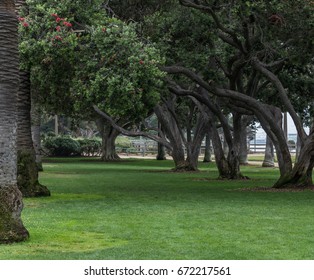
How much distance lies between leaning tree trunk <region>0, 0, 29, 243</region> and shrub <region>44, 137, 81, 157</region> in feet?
177

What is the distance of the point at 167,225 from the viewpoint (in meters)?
15.1

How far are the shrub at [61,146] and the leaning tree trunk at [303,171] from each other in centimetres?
4241

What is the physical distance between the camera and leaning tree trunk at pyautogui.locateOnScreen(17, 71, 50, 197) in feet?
71.3

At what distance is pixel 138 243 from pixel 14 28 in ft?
14.0

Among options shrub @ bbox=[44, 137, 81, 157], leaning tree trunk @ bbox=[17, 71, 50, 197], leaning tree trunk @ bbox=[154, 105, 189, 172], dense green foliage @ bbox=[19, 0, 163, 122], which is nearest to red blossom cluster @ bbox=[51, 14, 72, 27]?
dense green foliage @ bbox=[19, 0, 163, 122]

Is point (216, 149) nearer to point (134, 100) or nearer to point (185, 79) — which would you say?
point (185, 79)

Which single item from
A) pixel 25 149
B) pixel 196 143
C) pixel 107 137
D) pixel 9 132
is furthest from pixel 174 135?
pixel 9 132

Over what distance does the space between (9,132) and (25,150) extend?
915 centimetres

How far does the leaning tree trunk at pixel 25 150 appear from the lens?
71.3 ft

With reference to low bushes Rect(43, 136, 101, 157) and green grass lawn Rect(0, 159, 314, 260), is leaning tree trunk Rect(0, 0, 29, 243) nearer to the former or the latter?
green grass lawn Rect(0, 159, 314, 260)

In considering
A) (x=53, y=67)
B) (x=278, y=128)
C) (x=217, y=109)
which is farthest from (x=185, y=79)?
(x=53, y=67)

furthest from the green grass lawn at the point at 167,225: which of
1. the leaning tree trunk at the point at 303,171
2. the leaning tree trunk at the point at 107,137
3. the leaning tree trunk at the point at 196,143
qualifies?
the leaning tree trunk at the point at 107,137

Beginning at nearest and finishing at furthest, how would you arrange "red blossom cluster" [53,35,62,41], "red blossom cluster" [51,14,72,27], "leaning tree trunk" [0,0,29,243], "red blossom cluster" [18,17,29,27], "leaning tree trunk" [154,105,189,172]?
1. "leaning tree trunk" [0,0,29,243]
2. "red blossom cluster" [53,35,62,41]
3. "red blossom cluster" [51,14,72,27]
4. "red blossom cluster" [18,17,29,27]
5. "leaning tree trunk" [154,105,189,172]

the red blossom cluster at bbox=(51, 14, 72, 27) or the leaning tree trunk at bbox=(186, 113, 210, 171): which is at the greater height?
the red blossom cluster at bbox=(51, 14, 72, 27)
